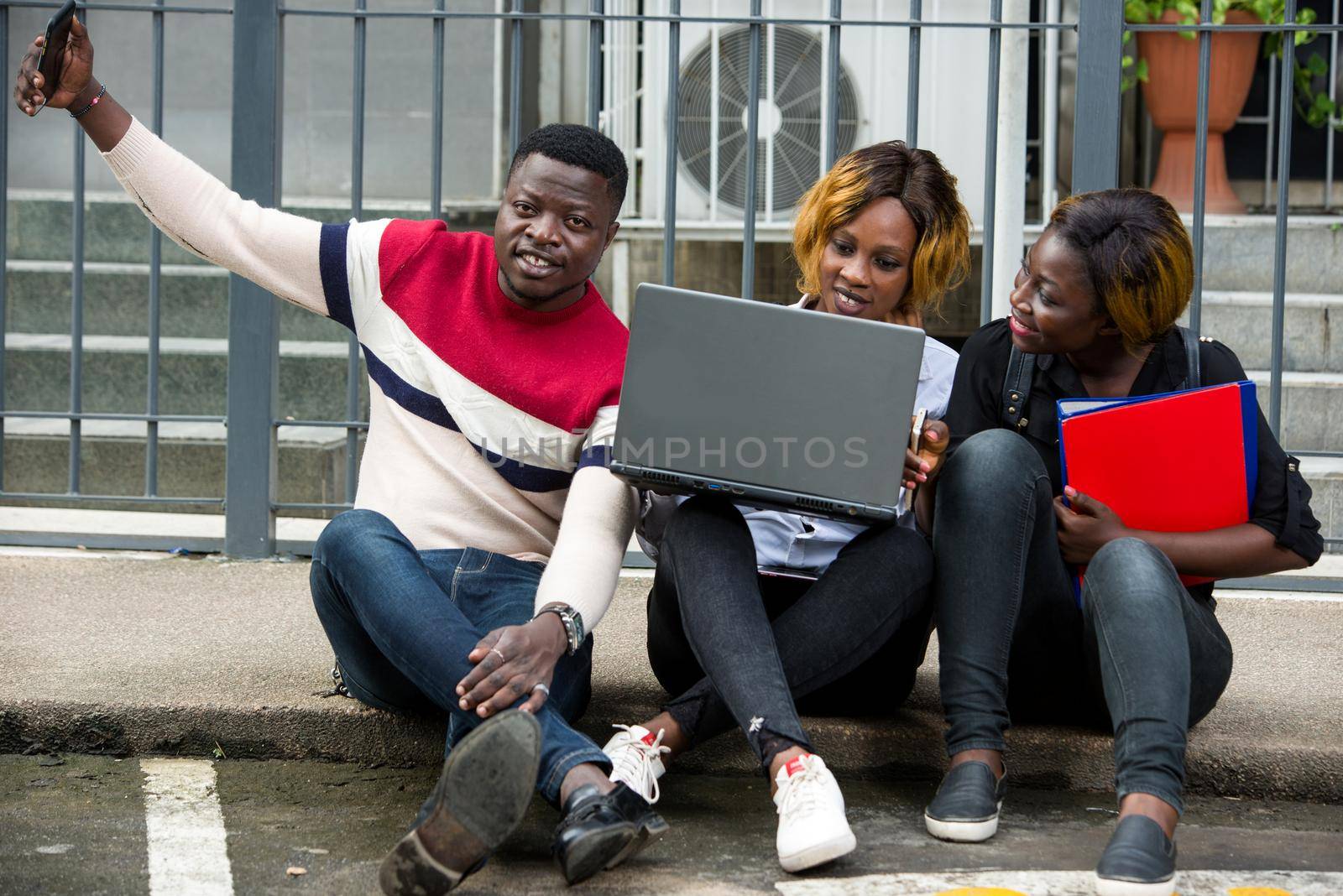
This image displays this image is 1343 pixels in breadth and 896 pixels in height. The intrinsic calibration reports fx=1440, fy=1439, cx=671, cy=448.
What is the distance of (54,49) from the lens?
2141 mm

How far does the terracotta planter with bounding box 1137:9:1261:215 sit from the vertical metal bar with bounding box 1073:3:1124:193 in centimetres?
207

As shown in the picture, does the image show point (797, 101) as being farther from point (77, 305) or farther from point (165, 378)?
point (77, 305)

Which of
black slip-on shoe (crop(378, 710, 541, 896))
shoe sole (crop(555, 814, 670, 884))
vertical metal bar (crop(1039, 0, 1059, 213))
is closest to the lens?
black slip-on shoe (crop(378, 710, 541, 896))

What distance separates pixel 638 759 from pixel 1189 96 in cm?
421

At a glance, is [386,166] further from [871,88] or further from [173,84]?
[871,88]

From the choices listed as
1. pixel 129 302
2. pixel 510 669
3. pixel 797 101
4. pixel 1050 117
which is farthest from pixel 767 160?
pixel 510 669

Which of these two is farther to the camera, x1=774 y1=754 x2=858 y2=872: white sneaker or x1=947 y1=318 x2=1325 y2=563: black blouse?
x1=947 y1=318 x2=1325 y2=563: black blouse

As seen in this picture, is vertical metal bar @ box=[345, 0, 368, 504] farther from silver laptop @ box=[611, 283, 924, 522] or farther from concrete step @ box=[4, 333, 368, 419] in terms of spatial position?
silver laptop @ box=[611, 283, 924, 522]

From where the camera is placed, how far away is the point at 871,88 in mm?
5535

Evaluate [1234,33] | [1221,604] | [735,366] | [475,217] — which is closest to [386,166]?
[475,217]

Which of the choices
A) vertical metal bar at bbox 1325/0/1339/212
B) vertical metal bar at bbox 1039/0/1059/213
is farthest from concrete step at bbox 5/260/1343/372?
vertical metal bar at bbox 1039/0/1059/213

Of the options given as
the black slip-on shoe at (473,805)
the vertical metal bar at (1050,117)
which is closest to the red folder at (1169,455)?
the black slip-on shoe at (473,805)

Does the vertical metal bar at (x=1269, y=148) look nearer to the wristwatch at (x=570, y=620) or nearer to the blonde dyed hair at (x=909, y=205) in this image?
the blonde dyed hair at (x=909, y=205)

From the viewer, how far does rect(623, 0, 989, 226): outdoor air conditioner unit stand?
212 inches
